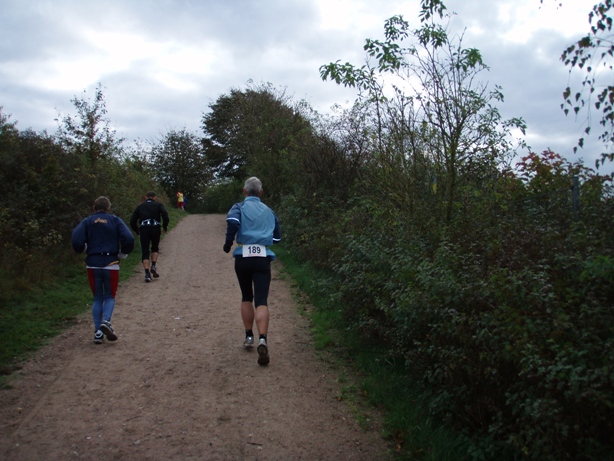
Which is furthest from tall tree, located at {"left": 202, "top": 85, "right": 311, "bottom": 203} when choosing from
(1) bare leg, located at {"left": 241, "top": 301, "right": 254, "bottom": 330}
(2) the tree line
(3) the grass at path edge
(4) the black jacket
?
(1) bare leg, located at {"left": 241, "top": 301, "right": 254, "bottom": 330}

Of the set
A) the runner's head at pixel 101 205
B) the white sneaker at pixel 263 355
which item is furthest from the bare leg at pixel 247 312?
the runner's head at pixel 101 205

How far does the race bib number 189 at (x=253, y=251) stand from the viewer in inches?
250

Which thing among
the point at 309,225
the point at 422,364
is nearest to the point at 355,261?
the point at 422,364

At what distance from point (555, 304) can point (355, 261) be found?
13.4 feet

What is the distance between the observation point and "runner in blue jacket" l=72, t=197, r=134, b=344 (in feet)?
23.2

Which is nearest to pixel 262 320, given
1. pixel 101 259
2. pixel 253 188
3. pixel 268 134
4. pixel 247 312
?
pixel 247 312

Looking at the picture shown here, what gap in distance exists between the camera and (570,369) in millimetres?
3145

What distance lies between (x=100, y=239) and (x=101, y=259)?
259mm

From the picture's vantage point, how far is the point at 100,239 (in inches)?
282

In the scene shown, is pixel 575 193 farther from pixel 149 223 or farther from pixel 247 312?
pixel 149 223

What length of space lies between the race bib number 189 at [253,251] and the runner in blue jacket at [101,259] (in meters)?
1.87

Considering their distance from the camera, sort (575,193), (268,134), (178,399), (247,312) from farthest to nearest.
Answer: (268,134), (247,312), (575,193), (178,399)

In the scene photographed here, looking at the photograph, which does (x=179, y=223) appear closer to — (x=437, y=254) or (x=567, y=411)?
(x=437, y=254)

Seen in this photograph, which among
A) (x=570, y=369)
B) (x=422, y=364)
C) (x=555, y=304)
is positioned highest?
(x=555, y=304)
